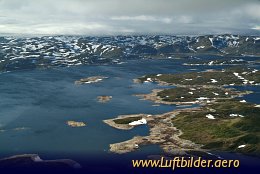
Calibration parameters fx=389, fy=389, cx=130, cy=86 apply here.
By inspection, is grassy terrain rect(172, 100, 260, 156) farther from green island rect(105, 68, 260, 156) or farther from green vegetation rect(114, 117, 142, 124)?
green vegetation rect(114, 117, 142, 124)

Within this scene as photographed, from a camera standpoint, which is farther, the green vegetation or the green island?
the green vegetation

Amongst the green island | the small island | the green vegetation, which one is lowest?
the small island

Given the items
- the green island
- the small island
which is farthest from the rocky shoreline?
the small island

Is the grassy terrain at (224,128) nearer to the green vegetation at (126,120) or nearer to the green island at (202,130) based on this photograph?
the green island at (202,130)

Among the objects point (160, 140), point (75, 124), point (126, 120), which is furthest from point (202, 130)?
point (75, 124)

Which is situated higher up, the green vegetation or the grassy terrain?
the grassy terrain

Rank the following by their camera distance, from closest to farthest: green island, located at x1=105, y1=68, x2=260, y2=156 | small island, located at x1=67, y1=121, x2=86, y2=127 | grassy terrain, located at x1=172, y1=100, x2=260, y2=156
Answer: green island, located at x1=105, y1=68, x2=260, y2=156
grassy terrain, located at x1=172, y1=100, x2=260, y2=156
small island, located at x1=67, y1=121, x2=86, y2=127

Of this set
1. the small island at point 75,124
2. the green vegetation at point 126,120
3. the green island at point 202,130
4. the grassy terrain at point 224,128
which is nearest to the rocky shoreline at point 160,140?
the green island at point 202,130

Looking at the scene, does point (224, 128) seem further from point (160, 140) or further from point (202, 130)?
point (160, 140)

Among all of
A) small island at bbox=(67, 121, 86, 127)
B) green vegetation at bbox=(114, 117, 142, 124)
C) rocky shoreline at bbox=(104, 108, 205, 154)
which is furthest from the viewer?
green vegetation at bbox=(114, 117, 142, 124)
